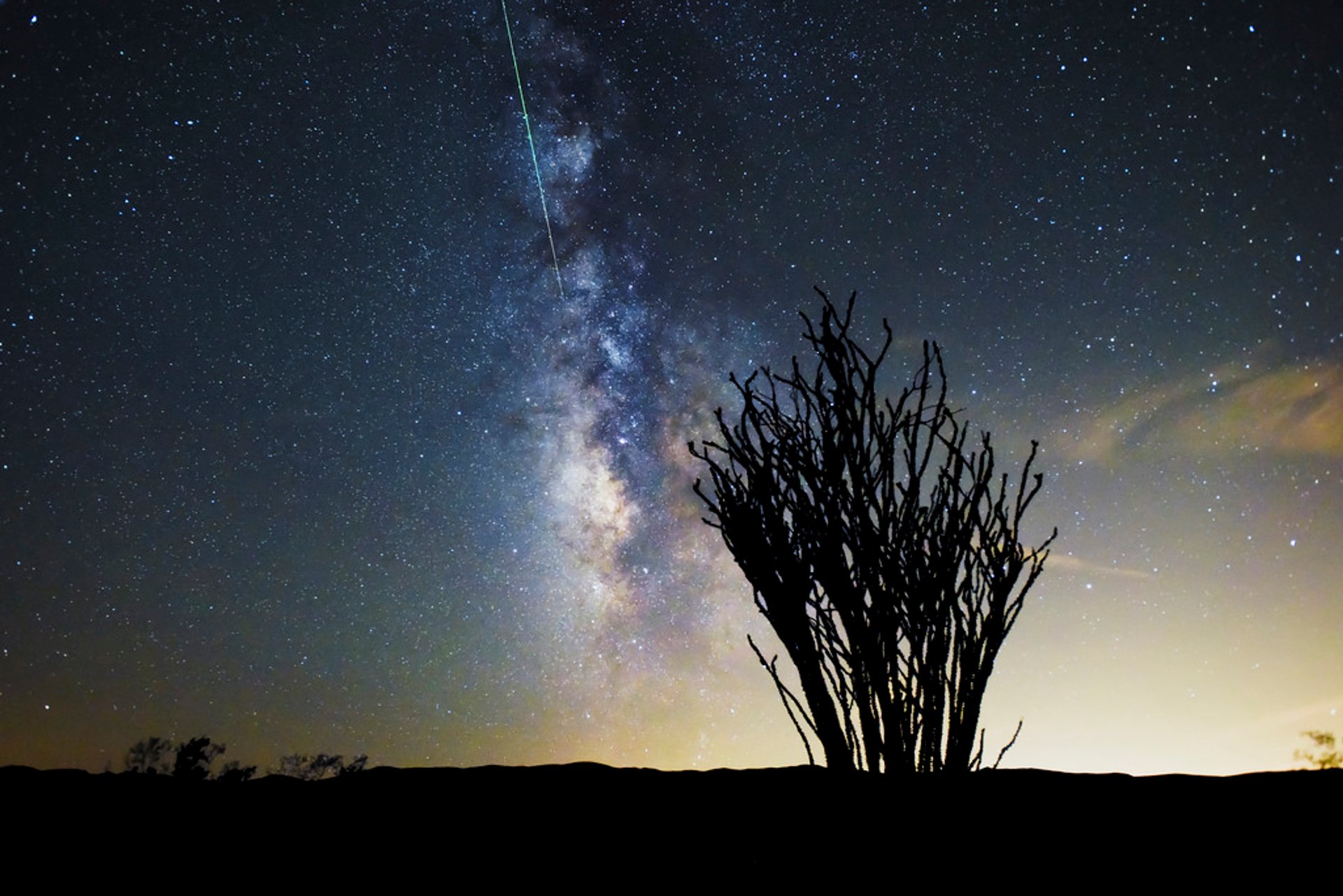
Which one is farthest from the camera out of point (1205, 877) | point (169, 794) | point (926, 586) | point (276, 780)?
point (926, 586)

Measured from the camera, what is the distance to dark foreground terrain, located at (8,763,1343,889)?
4.07 feet

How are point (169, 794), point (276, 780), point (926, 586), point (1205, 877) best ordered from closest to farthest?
point (1205, 877)
point (169, 794)
point (276, 780)
point (926, 586)

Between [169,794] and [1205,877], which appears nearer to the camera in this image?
[1205,877]

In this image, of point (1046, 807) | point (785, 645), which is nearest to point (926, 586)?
point (785, 645)

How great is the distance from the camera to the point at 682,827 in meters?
1.39

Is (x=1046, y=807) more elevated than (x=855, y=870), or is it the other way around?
A: (x=1046, y=807)

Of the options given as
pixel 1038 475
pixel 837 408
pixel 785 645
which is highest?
pixel 837 408

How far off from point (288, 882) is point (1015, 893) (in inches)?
51.5

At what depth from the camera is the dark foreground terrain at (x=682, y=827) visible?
1239mm

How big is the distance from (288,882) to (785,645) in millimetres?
1782

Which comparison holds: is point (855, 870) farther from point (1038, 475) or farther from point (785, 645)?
point (1038, 475)

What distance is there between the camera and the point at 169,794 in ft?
4.99

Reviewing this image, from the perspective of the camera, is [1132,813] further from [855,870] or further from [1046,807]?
[855,870]

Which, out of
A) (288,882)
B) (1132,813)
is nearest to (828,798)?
(1132,813)
